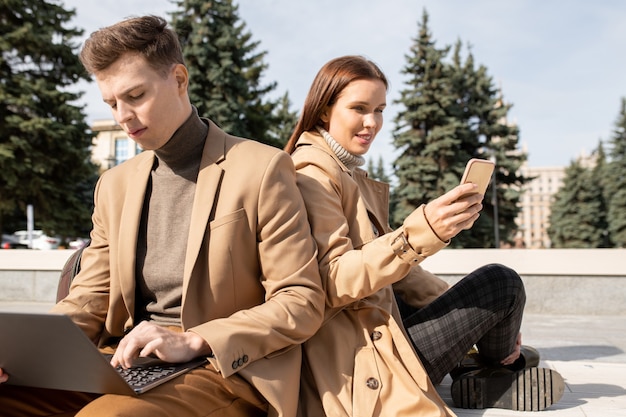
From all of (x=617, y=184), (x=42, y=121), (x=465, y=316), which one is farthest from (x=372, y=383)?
(x=617, y=184)

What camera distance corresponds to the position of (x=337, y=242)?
7.09 ft

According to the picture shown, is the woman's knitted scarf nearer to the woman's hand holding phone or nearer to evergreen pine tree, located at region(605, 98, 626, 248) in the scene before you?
the woman's hand holding phone

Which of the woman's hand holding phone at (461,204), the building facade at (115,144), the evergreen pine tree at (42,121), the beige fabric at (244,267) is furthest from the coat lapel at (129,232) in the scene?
the building facade at (115,144)

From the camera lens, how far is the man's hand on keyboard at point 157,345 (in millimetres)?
1735

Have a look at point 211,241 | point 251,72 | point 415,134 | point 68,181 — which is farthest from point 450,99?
point 211,241

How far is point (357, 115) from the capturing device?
8.37ft

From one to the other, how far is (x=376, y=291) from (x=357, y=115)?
0.81m

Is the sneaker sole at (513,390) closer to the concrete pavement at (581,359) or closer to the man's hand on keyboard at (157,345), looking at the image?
the concrete pavement at (581,359)

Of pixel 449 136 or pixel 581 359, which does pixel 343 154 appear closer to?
pixel 581 359

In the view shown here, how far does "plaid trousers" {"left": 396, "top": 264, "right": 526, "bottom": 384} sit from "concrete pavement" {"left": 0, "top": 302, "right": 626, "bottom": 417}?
0.27 m

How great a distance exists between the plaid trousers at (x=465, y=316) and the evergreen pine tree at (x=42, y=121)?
21.0 metres

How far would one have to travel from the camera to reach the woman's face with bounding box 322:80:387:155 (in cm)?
254

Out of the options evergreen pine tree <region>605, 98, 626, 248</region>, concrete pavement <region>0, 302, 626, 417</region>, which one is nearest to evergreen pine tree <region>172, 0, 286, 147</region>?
concrete pavement <region>0, 302, 626, 417</region>

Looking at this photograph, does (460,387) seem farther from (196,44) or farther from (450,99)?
(450,99)
